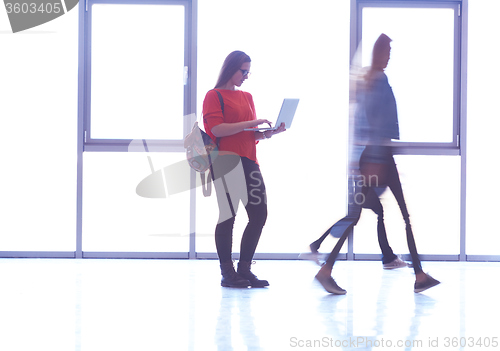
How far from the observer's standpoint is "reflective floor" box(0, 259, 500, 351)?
1.92 m

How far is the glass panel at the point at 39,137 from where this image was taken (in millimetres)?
3979

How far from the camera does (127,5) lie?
158 inches

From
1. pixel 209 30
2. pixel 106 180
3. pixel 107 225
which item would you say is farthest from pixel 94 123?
pixel 209 30

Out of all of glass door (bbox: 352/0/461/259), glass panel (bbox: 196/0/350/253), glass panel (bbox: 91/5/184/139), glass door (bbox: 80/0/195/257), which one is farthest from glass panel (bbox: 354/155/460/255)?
glass panel (bbox: 91/5/184/139)

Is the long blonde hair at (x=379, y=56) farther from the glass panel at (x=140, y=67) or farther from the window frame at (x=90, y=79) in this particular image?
the glass panel at (x=140, y=67)

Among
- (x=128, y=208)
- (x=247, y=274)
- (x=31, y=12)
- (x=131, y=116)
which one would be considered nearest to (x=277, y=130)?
(x=247, y=274)

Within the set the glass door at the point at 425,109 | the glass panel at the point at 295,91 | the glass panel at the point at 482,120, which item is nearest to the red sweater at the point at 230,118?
the glass panel at the point at 295,91

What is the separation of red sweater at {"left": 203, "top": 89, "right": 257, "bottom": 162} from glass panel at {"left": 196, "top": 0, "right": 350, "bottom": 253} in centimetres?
112

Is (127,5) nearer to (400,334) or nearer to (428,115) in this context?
(428,115)

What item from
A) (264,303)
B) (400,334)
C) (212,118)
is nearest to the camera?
(400,334)

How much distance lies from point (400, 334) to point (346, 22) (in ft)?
8.95

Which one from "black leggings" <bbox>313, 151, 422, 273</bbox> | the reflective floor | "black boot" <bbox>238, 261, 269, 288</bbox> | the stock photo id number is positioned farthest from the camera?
the stock photo id number

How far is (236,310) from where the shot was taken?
7.86ft

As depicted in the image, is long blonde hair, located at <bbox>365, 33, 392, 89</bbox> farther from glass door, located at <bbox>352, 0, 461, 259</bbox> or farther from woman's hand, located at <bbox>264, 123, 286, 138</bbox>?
glass door, located at <bbox>352, 0, 461, 259</bbox>
